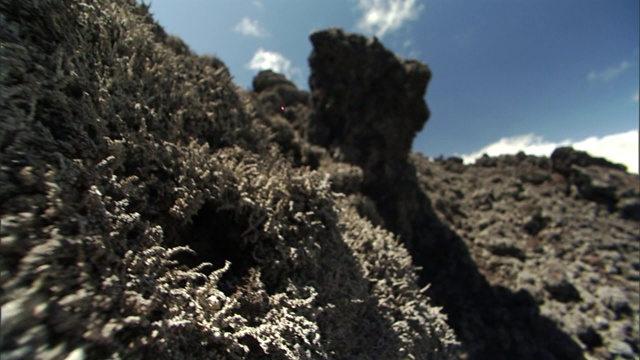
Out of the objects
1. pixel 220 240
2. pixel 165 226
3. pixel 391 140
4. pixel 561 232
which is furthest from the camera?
pixel 561 232

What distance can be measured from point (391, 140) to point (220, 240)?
12002 mm

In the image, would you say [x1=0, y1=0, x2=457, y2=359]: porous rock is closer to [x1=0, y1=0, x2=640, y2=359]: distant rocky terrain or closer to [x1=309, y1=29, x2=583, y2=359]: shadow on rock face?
[x1=0, y1=0, x2=640, y2=359]: distant rocky terrain

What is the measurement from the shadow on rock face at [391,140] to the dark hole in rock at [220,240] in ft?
31.6

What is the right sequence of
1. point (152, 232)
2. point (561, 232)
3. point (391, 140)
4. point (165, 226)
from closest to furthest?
point (152, 232) < point (165, 226) < point (391, 140) < point (561, 232)

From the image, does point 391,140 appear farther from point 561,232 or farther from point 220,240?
point 220,240

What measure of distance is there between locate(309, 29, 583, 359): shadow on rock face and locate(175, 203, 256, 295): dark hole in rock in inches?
379

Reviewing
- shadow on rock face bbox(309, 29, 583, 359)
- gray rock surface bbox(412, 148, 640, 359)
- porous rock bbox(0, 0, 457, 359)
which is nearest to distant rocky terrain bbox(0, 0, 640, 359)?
porous rock bbox(0, 0, 457, 359)

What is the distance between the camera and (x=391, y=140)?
15.9 metres

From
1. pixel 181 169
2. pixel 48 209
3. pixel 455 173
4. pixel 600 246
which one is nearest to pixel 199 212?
pixel 181 169

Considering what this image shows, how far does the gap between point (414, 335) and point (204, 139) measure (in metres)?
4.91

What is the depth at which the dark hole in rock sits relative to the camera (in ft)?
15.7

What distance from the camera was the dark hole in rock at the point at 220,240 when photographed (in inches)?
188

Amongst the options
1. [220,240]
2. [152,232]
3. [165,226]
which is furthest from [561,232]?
[152,232]

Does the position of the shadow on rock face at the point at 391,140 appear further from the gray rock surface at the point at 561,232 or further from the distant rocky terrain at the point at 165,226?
the distant rocky terrain at the point at 165,226
